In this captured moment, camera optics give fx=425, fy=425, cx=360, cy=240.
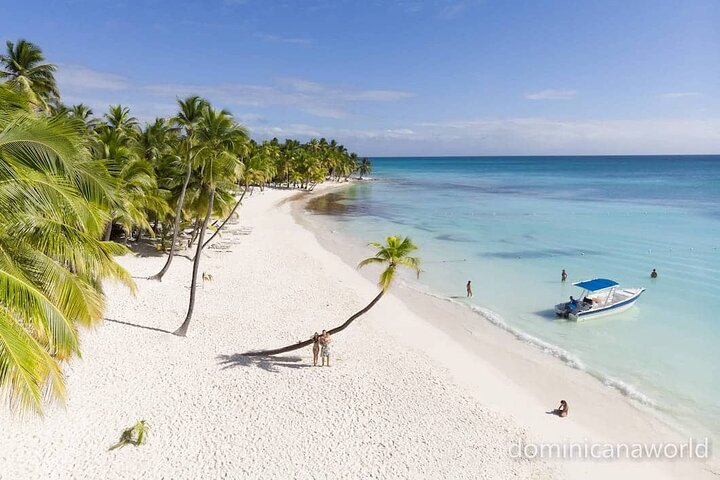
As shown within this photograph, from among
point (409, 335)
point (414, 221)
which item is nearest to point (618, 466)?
point (409, 335)

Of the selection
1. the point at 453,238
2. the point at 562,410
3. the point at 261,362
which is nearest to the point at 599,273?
the point at 453,238

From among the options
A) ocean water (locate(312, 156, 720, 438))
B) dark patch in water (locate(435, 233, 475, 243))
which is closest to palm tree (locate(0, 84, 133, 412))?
ocean water (locate(312, 156, 720, 438))

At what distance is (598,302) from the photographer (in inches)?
806

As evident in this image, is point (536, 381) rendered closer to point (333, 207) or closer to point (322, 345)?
point (322, 345)

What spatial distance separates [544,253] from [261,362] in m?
26.5

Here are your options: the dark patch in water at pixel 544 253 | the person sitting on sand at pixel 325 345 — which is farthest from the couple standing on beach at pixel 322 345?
the dark patch in water at pixel 544 253

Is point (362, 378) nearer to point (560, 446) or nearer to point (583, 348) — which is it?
point (560, 446)

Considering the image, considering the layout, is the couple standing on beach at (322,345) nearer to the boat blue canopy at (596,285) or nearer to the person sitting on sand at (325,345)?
the person sitting on sand at (325,345)

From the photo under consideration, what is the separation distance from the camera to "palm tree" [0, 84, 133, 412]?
528 cm

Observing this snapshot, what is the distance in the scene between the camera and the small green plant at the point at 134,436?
9.20m

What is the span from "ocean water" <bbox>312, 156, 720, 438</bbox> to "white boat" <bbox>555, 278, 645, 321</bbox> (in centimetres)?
43

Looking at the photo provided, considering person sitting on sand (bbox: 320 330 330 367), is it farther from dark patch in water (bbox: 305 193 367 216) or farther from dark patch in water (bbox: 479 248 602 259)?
dark patch in water (bbox: 305 193 367 216)

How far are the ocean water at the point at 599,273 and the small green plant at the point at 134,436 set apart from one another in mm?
14096

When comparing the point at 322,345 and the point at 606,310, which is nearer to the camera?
the point at 322,345
